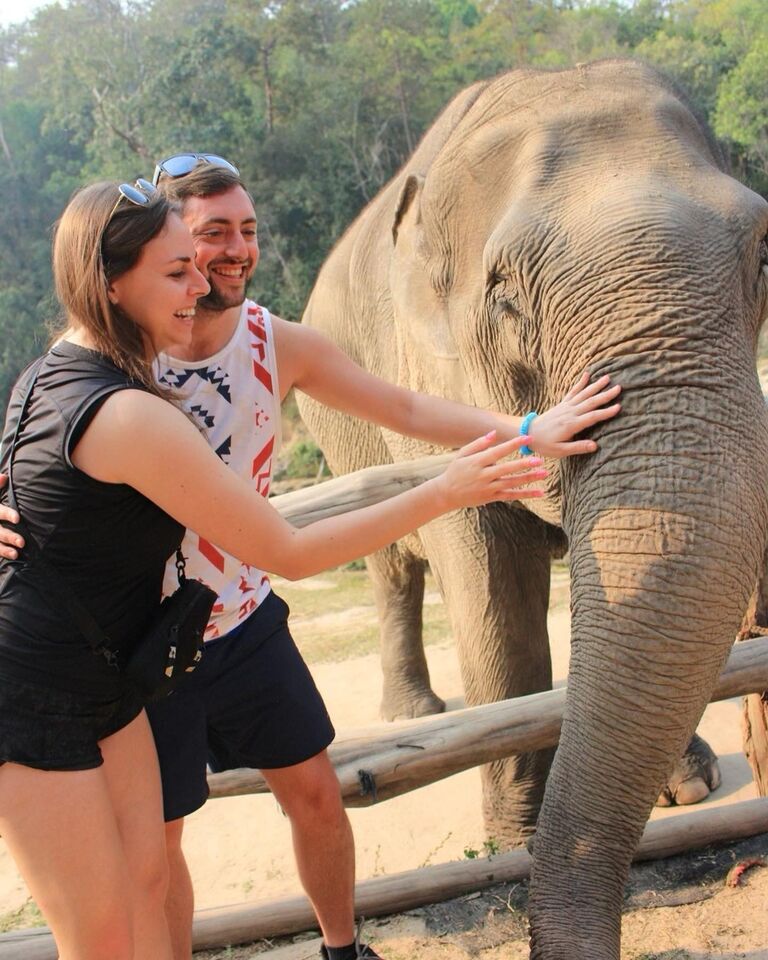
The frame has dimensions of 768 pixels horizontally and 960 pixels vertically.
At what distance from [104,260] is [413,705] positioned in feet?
15.5

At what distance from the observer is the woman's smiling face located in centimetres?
188

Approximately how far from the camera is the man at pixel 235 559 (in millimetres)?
2291

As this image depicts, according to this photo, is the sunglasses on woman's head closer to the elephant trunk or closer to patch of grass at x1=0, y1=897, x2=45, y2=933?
the elephant trunk

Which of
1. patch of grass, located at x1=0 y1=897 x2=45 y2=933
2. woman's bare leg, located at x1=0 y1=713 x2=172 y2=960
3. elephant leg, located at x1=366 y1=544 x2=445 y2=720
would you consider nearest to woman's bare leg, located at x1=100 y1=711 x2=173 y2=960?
woman's bare leg, located at x1=0 y1=713 x2=172 y2=960

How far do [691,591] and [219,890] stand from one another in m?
3.08

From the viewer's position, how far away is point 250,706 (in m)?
2.45

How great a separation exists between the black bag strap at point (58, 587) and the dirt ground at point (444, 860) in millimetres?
1570

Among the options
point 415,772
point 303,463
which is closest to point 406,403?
point 415,772

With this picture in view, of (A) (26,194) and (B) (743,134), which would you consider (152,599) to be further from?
(A) (26,194)

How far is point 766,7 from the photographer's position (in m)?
30.0

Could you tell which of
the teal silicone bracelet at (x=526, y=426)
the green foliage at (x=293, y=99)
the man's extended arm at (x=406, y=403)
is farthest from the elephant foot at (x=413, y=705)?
the green foliage at (x=293, y=99)

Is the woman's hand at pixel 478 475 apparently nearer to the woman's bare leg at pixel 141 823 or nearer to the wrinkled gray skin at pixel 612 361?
the wrinkled gray skin at pixel 612 361

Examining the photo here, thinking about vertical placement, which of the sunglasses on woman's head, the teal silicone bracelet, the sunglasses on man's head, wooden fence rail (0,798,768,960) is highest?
the sunglasses on woman's head

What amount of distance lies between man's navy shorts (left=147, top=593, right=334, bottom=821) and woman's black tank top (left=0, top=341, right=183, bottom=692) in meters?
0.50
